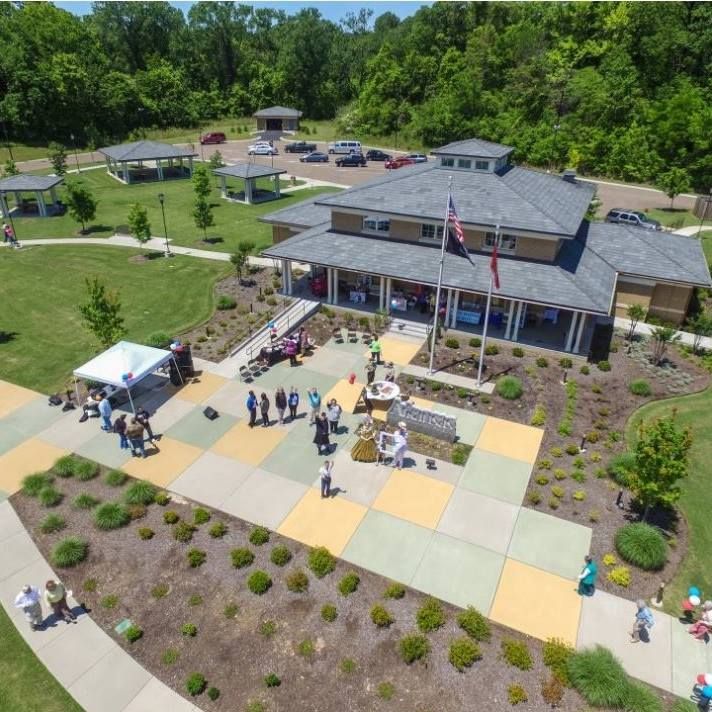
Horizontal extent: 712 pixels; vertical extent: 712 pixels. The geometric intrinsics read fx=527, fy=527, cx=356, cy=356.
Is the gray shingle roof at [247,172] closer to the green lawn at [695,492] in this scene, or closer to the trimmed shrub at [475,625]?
the green lawn at [695,492]

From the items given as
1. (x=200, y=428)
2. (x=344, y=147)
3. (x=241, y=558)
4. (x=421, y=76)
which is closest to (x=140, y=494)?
(x=200, y=428)

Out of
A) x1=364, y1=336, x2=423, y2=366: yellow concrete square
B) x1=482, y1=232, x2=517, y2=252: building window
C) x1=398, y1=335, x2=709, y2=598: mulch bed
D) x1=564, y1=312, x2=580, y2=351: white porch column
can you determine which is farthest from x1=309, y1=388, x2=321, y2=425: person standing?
x1=482, y1=232, x2=517, y2=252: building window

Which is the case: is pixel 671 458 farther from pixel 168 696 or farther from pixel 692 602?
pixel 168 696

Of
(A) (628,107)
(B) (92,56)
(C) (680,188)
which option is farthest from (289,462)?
(B) (92,56)

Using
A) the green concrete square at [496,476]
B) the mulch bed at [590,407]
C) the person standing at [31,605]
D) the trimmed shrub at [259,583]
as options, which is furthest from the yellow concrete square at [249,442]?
the person standing at [31,605]

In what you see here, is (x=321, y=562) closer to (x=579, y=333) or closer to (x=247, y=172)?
(x=579, y=333)

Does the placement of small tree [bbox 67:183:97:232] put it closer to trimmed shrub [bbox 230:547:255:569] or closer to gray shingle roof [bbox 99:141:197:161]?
gray shingle roof [bbox 99:141:197:161]
